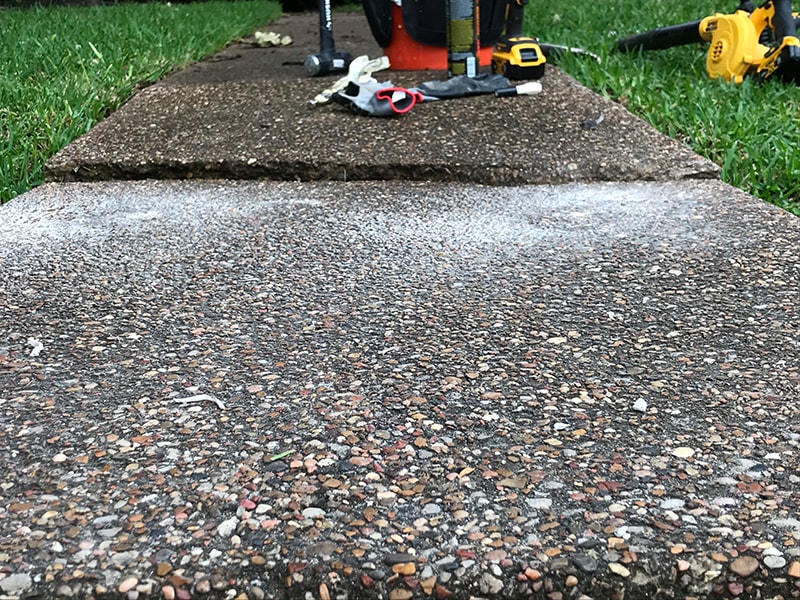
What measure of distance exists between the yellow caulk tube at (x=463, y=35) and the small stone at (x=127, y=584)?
2.69 m

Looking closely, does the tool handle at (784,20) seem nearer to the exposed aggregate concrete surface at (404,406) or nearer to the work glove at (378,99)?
the work glove at (378,99)

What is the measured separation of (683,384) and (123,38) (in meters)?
4.11

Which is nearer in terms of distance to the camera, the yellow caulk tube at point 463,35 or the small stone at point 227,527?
the small stone at point 227,527

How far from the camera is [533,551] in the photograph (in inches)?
33.6

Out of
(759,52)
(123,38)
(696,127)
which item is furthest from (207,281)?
(123,38)

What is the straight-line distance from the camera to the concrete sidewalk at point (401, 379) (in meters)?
0.85

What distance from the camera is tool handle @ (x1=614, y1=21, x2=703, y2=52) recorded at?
3662 millimetres

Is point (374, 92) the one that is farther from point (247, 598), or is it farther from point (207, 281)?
point (247, 598)

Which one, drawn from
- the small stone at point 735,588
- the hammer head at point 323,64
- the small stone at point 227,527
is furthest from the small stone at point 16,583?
the hammer head at point 323,64

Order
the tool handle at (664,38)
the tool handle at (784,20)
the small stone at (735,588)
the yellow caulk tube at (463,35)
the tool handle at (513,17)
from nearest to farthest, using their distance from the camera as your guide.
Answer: the small stone at (735,588), the yellow caulk tube at (463,35), the tool handle at (784,20), the tool handle at (664,38), the tool handle at (513,17)

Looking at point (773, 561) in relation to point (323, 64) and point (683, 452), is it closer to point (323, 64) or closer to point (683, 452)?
point (683, 452)

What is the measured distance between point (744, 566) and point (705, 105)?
2454 mm

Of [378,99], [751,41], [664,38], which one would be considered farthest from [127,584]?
[664,38]

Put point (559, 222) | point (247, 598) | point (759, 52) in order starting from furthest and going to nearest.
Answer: point (759, 52)
point (559, 222)
point (247, 598)
